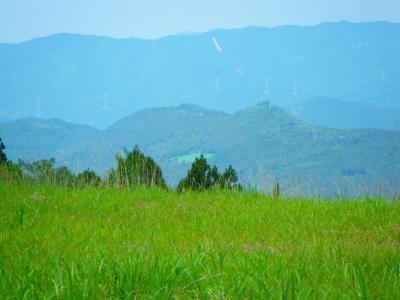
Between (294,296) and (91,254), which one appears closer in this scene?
(294,296)

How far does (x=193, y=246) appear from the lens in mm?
5969

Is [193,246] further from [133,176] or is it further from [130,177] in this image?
[130,177]

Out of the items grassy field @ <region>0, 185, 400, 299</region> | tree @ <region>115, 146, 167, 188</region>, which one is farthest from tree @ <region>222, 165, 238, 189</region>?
tree @ <region>115, 146, 167, 188</region>

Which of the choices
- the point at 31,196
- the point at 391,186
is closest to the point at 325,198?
the point at 391,186

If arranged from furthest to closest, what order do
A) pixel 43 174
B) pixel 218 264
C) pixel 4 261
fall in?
pixel 43 174, pixel 4 261, pixel 218 264

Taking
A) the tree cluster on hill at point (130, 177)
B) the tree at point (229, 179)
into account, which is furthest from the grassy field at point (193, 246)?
the tree at point (229, 179)

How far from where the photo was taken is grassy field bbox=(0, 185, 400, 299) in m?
3.60

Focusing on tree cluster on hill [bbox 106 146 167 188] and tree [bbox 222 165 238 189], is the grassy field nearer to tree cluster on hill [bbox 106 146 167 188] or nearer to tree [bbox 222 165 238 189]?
tree cluster on hill [bbox 106 146 167 188]

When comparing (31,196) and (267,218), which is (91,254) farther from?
(31,196)

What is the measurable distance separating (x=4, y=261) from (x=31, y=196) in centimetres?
508

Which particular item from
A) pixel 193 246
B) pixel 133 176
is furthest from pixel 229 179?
pixel 193 246

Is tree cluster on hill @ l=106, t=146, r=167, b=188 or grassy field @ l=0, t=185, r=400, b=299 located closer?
grassy field @ l=0, t=185, r=400, b=299

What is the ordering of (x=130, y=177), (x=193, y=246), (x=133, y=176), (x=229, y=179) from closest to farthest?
(x=193, y=246)
(x=229, y=179)
(x=133, y=176)
(x=130, y=177)

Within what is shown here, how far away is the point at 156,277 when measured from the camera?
365 centimetres
